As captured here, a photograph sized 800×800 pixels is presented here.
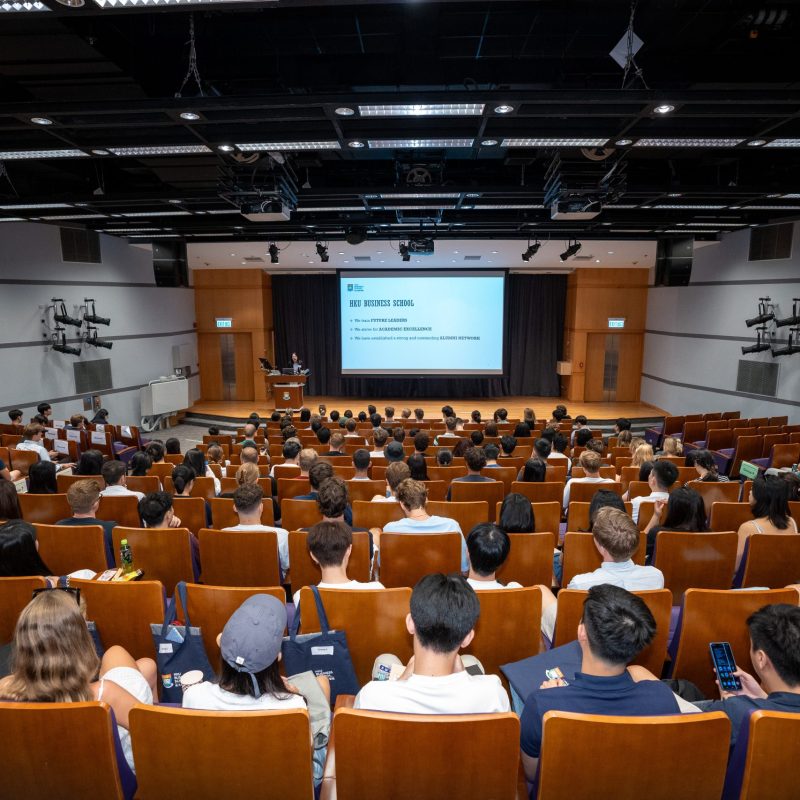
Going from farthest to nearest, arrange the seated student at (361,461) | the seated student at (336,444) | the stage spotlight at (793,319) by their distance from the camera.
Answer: the stage spotlight at (793,319)
the seated student at (336,444)
the seated student at (361,461)

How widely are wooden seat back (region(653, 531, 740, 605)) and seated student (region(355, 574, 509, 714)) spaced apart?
203 cm

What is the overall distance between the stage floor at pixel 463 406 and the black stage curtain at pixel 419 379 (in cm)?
45

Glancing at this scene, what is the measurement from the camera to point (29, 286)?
10500 mm

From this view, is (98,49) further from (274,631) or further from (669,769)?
(669,769)

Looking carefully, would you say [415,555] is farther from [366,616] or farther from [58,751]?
[58,751]

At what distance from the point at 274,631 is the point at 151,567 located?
88.0 inches

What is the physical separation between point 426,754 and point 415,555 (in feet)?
6.05

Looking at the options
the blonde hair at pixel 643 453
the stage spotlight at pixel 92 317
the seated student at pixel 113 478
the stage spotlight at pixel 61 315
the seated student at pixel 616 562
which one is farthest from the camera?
the stage spotlight at pixel 92 317

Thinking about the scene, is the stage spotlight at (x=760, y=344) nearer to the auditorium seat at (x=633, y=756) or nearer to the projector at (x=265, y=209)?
the projector at (x=265, y=209)

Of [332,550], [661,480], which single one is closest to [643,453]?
[661,480]

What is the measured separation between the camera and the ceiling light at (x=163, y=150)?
5.22 metres

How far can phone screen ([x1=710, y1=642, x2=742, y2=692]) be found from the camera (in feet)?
6.73

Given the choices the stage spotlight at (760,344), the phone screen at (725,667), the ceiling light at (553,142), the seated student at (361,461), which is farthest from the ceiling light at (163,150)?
the stage spotlight at (760,344)

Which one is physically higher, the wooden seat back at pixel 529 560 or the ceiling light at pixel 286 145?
the ceiling light at pixel 286 145
